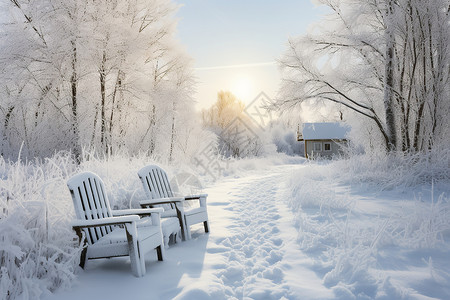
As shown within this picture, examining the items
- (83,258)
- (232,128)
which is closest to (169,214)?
(83,258)

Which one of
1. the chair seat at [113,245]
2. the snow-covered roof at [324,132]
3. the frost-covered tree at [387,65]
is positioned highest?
the frost-covered tree at [387,65]

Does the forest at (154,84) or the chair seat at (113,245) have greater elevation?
the forest at (154,84)

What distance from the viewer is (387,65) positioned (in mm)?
8711

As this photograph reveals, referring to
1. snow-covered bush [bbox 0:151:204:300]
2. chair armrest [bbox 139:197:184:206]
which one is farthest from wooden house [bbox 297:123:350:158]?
snow-covered bush [bbox 0:151:204:300]

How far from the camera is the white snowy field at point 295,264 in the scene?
272 cm

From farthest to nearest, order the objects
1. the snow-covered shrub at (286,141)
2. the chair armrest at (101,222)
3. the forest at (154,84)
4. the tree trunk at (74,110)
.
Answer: the snow-covered shrub at (286,141), the tree trunk at (74,110), the forest at (154,84), the chair armrest at (101,222)

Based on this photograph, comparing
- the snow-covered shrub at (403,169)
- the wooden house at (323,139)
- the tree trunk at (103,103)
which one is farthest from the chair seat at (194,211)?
the wooden house at (323,139)

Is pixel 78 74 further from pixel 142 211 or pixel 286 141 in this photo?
pixel 286 141

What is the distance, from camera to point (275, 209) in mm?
6395

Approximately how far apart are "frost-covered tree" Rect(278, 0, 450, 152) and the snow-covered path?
570cm

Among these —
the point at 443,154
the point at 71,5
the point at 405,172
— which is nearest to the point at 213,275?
the point at 405,172

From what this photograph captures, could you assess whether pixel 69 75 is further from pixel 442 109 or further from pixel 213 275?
pixel 442 109

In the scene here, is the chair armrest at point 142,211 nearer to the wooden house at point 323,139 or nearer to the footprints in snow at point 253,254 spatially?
the footprints in snow at point 253,254

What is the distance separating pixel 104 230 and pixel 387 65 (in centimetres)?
870
